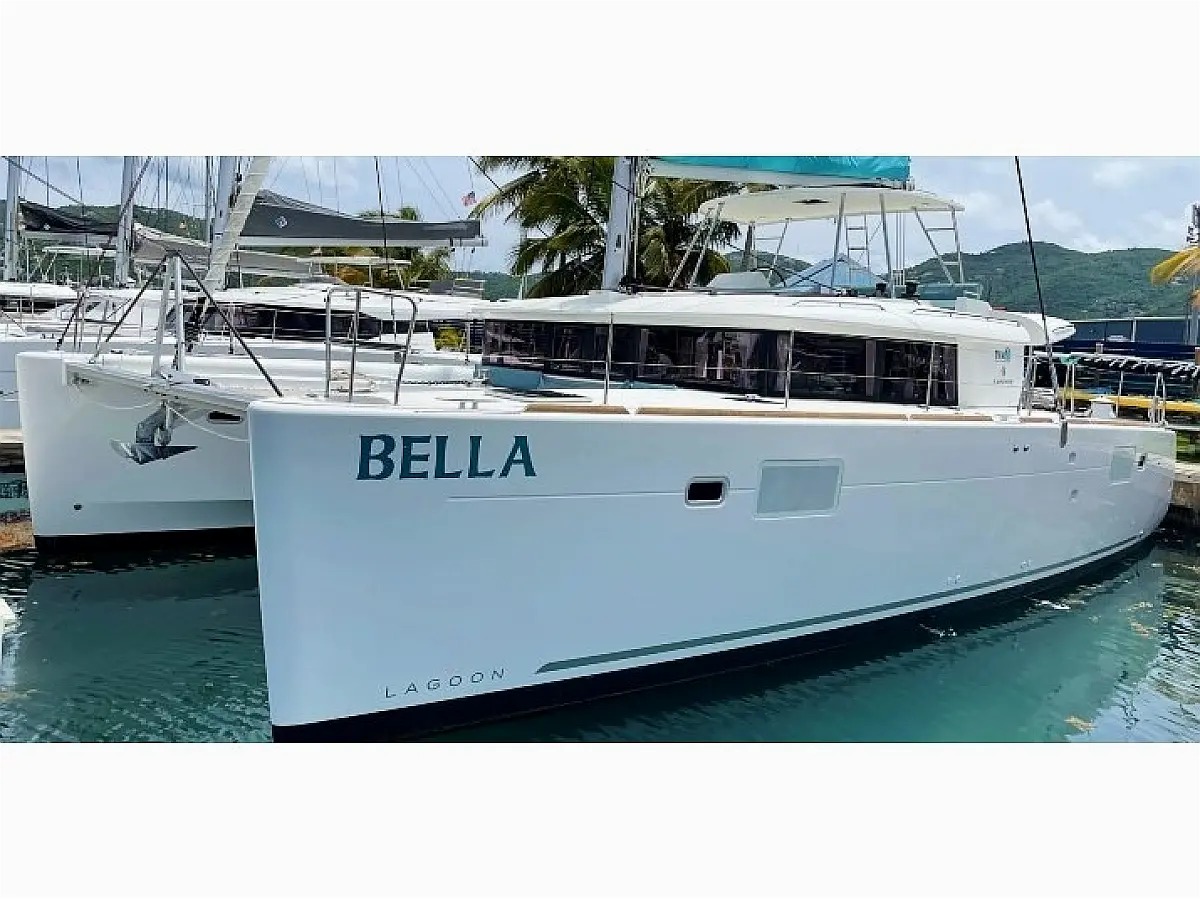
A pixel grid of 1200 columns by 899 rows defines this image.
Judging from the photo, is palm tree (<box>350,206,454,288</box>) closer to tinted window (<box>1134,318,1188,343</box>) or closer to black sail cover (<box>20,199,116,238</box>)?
black sail cover (<box>20,199,116,238</box>)

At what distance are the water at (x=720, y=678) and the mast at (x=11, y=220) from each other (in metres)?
14.9

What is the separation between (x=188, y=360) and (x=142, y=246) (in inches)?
249

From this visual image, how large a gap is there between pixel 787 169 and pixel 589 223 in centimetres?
1068

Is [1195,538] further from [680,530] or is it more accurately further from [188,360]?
[188,360]

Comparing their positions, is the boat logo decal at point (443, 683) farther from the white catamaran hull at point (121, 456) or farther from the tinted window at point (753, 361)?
the white catamaran hull at point (121, 456)

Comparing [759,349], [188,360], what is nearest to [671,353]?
[759,349]

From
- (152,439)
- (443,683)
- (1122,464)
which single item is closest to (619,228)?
(152,439)

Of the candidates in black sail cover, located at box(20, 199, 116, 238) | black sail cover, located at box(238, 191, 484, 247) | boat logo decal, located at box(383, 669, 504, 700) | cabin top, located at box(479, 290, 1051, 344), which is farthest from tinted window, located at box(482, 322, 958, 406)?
black sail cover, located at box(20, 199, 116, 238)

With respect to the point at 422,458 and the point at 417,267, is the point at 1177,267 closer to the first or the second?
the point at 417,267

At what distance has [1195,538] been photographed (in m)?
13.5

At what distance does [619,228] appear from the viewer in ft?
30.0

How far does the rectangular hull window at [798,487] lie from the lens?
6.46 metres

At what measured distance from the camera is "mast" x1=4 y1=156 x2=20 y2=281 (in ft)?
70.4

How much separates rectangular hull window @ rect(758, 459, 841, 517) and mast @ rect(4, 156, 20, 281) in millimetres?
20035
